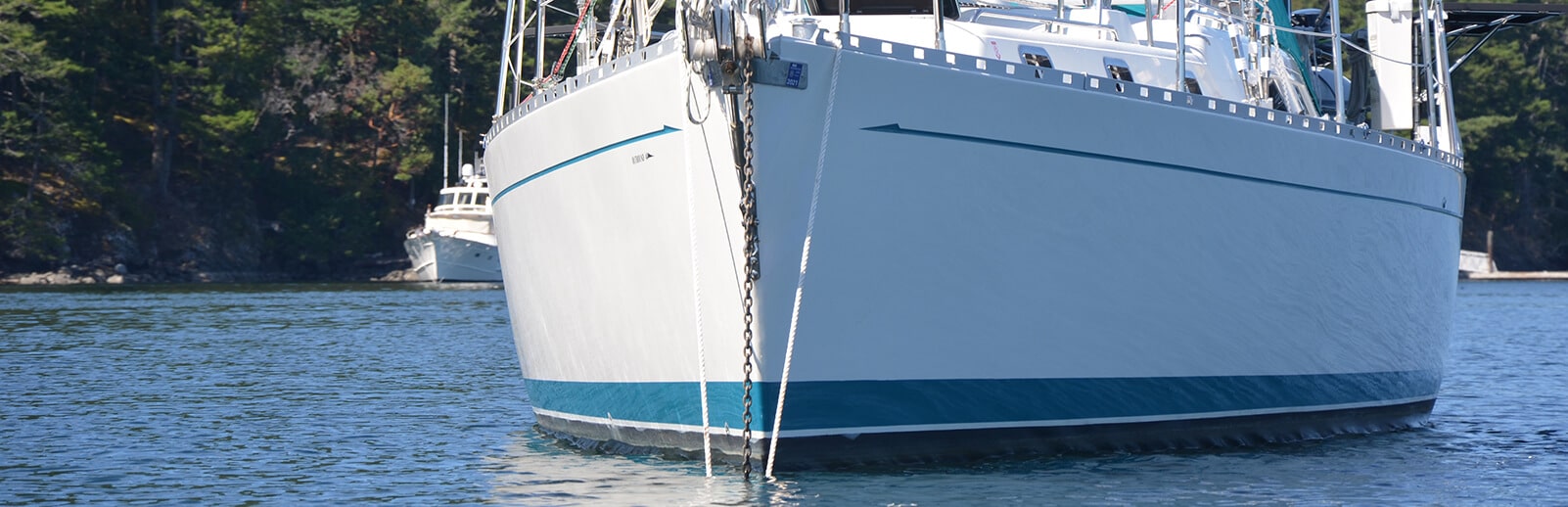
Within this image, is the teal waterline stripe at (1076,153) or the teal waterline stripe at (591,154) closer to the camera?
the teal waterline stripe at (1076,153)

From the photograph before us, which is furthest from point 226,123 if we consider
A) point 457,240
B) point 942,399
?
point 942,399

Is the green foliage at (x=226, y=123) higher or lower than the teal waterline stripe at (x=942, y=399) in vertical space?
higher

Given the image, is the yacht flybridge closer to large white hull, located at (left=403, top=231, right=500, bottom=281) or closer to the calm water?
the calm water

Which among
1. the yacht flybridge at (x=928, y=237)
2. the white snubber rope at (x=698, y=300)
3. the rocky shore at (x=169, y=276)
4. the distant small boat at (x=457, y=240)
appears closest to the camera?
the yacht flybridge at (x=928, y=237)

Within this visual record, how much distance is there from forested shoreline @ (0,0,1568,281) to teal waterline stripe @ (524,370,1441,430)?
49.5 meters

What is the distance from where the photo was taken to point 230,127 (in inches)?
2549

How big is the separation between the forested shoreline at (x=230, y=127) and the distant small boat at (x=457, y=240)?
4.90 m

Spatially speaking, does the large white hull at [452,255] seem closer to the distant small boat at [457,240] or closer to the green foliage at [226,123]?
the distant small boat at [457,240]

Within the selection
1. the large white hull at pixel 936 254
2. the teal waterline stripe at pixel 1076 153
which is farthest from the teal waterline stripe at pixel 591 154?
the teal waterline stripe at pixel 1076 153

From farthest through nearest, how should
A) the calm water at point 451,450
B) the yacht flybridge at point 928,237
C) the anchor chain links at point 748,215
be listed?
the calm water at point 451,450, the yacht flybridge at point 928,237, the anchor chain links at point 748,215

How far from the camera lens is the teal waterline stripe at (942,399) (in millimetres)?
11578

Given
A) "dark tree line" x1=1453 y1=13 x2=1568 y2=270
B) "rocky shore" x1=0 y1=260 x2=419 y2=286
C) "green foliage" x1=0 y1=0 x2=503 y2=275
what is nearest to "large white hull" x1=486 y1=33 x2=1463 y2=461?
"rocky shore" x1=0 y1=260 x2=419 y2=286

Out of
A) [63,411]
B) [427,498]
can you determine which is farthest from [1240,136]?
[63,411]

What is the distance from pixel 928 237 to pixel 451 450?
5.21 m
